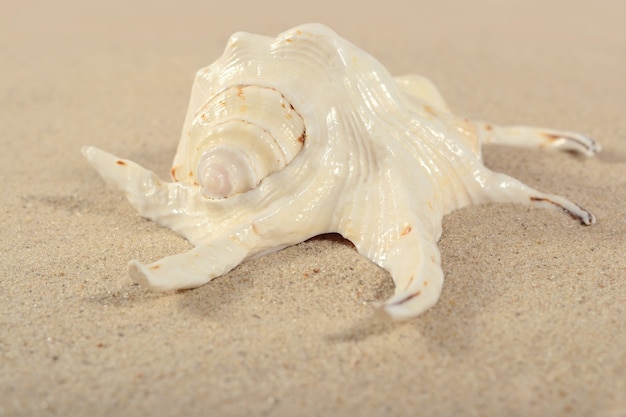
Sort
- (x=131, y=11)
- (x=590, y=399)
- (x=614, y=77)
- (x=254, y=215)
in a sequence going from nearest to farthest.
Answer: (x=590, y=399), (x=254, y=215), (x=614, y=77), (x=131, y=11)

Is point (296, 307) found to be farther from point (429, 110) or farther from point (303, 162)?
point (429, 110)

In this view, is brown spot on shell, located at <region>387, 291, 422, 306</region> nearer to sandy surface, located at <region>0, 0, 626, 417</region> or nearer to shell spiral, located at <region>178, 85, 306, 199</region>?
sandy surface, located at <region>0, 0, 626, 417</region>

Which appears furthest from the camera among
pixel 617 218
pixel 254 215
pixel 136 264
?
pixel 617 218

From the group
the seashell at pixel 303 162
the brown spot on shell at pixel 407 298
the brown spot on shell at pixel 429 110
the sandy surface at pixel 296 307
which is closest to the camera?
the sandy surface at pixel 296 307

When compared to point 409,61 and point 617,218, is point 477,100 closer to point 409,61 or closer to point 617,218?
point 409,61

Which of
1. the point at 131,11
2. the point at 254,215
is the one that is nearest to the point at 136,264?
the point at 254,215

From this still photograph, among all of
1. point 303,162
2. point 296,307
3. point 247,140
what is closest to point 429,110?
point 303,162

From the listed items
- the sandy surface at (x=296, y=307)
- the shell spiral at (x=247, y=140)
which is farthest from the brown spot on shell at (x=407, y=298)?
the shell spiral at (x=247, y=140)

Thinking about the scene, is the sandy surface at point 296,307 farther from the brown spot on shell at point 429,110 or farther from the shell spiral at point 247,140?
the brown spot on shell at point 429,110
